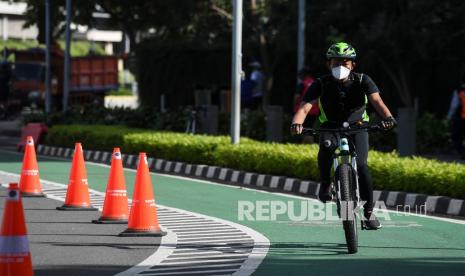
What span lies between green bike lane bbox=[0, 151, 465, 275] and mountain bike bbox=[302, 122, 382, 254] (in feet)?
0.76

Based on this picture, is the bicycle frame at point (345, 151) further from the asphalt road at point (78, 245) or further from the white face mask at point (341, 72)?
the asphalt road at point (78, 245)

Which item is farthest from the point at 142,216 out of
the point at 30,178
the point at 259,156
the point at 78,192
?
the point at 259,156

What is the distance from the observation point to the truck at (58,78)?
51.5 m

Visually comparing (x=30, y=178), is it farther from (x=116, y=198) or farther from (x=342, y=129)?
(x=342, y=129)

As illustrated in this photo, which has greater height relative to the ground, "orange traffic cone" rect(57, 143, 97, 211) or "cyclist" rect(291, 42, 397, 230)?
"cyclist" rect(291, 42, 397, 230)

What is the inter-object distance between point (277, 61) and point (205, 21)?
8.05ft

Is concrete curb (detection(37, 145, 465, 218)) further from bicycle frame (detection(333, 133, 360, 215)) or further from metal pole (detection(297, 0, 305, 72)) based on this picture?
metal pole (detection(297, 0, 305, 72))

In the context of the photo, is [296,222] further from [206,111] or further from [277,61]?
[277,61]

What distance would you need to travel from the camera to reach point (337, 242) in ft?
39.6

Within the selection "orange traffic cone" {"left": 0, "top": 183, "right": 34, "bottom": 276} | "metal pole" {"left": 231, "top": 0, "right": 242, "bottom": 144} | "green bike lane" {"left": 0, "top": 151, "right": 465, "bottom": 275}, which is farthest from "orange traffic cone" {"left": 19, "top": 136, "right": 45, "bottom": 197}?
"orange traffic cone" {"left": 0, "top": 183, "right": 34, "bottom": 276}

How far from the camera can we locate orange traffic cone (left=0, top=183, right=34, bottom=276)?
848cm

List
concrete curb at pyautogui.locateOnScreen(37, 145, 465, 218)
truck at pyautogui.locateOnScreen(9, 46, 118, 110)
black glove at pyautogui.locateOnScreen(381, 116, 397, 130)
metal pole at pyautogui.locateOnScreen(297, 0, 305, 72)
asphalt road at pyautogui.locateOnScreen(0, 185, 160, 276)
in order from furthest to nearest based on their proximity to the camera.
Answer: truck at pyautogui.locateOnScreen(9, 46, 118, 110) → metal pole at pyautogui.locateOnScreen(297, 0, 305, 72) → concrete curb at pyautogui.locateOnScreen(37, 145, 465, 218) → black glove at pyautogui.locateOnScreen(381, 116, 397, 130) → asphalt road at pyautogui.locateOnScreen(0, 185, 160, 276)

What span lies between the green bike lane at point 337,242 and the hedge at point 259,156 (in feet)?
3.59

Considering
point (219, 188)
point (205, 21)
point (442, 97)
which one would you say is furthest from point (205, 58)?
point (219, 188)
